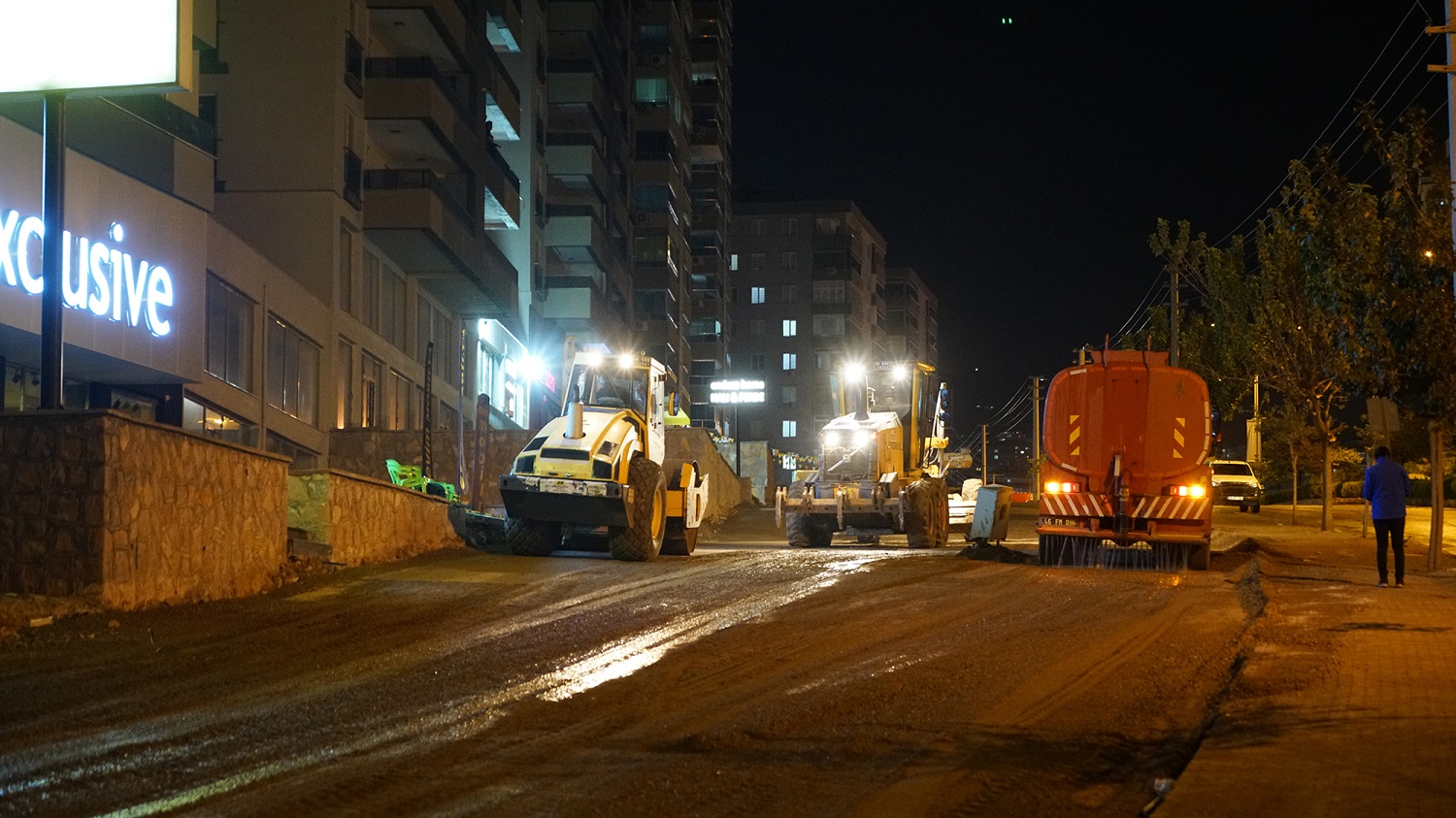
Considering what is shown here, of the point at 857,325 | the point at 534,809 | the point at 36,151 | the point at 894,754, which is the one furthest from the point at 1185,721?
the point at 857,325

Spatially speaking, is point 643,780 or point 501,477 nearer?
point 643,780

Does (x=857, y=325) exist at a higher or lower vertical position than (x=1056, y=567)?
higher

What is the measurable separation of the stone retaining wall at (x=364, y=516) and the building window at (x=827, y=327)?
94071mm

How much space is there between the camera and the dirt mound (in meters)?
24.4

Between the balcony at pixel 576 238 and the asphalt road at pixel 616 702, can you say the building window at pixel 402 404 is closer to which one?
the balcony at pixel 576 238

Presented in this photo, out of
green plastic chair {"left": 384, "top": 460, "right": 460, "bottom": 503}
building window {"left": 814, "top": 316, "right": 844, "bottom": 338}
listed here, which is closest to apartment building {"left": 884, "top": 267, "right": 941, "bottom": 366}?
building window {"left": 814, "top": 316, "right": 844, "bottom": 338}

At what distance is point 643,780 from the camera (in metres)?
7.24

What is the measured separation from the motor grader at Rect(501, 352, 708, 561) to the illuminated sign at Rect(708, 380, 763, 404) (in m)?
57.3

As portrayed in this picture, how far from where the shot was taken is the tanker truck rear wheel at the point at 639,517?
22.7 m

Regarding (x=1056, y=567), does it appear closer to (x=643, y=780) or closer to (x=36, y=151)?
(x=643, y=780)

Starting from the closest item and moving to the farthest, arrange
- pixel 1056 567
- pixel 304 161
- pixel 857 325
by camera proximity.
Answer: pixel 1056 567
pixel 304 161
pixel 857 325

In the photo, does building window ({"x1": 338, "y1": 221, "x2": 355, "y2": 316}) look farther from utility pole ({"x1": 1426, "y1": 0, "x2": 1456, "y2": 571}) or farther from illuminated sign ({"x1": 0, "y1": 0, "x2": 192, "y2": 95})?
utility pole ({"x1": 1426, "y1": 0, "x2": 1456, "y2": 571})

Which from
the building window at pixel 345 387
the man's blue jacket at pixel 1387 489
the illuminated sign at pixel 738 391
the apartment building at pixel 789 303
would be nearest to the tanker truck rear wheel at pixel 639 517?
the man's blue jacket at pixel 1387 489

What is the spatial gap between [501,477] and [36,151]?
9.27 meters
